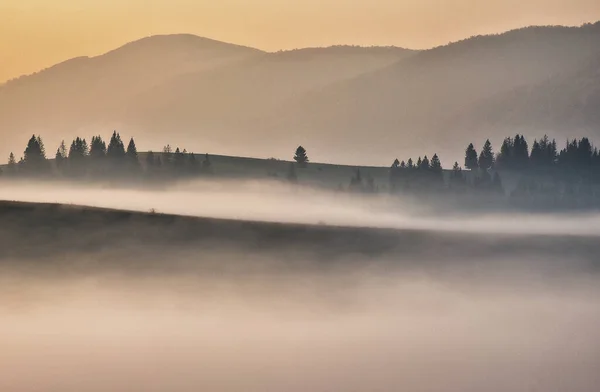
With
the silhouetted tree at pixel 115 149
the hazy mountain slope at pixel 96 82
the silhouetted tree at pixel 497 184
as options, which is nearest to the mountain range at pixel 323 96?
the hazy mountain slope at pixel 96 82

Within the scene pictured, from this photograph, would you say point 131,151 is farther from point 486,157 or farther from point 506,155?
point 506,155

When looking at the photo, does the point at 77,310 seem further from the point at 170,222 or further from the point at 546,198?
the point at 546,198

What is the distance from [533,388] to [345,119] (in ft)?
7.51

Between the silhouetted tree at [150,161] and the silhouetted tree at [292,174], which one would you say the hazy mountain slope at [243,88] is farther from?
the silhouetted tree at [292,174]

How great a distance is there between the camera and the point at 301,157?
19.4 feet

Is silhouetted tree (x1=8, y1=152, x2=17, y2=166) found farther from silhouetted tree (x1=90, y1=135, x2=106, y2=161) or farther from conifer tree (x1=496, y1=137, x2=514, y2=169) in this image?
conifer tree (x1=496, y1=137, x2=514, y2=169)

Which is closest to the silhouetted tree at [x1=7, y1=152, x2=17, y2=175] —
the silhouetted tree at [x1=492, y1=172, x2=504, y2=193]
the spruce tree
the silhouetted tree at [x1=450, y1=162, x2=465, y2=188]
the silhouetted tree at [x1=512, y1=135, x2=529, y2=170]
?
the silhouetted tree at [x1=450, y1=162, x2=465, y2=188]

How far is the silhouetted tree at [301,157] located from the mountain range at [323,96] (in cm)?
8

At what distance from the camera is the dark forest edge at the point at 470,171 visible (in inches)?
221

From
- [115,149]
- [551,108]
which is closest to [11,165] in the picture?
[115,149]

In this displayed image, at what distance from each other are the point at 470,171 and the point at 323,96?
3.95 ft

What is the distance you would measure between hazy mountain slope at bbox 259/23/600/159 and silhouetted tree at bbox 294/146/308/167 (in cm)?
15

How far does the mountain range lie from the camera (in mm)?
5746

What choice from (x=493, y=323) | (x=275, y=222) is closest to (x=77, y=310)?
(x=275, y=222)
